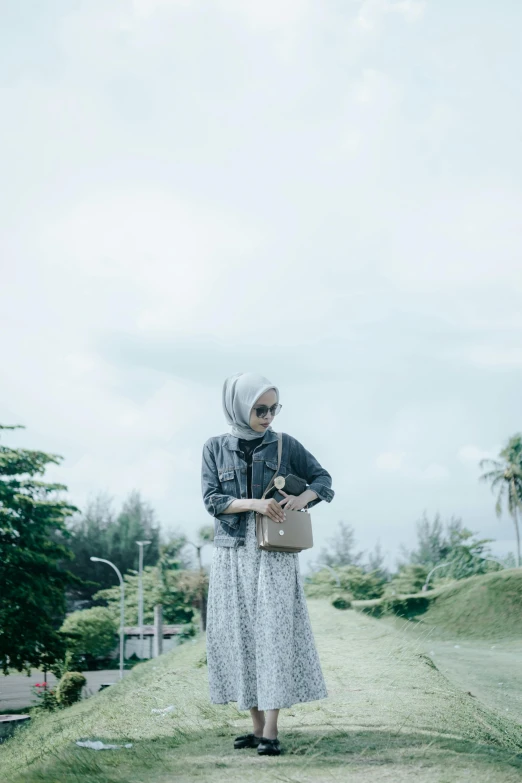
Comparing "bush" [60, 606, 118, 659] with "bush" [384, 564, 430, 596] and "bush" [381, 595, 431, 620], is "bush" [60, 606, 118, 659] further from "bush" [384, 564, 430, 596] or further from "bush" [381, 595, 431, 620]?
"bush" [381, 595, 431, 620]

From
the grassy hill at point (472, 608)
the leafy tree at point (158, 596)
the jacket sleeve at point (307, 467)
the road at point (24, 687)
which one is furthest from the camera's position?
the leafy tree at point (158, 596)

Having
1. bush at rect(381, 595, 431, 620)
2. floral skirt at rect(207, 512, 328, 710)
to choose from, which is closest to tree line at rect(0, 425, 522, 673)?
bush at rect(381, 595, 431, 620)

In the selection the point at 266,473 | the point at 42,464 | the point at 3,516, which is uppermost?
the point at 42,464

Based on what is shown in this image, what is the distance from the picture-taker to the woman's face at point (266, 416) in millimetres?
3672

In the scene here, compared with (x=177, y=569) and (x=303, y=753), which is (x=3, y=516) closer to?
(x=303, y=753)

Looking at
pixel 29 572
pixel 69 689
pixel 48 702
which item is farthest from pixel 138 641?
pixel 69 689

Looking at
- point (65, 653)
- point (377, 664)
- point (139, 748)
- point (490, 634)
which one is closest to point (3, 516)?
point (65, 653)

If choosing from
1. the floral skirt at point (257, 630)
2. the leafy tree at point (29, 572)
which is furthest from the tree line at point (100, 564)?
the floral skirt at point (257, 630)

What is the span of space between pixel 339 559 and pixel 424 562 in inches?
294

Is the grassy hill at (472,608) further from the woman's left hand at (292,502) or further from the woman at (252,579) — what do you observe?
the woman's left hand at (292,502)

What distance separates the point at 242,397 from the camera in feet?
12.1

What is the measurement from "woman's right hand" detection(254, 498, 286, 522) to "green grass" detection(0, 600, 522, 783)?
1.01 metres

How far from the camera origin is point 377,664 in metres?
7.16

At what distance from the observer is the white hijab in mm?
3662
